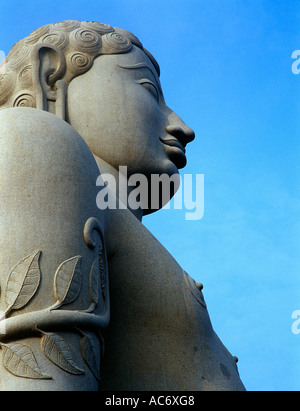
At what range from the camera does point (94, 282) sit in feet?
16.9

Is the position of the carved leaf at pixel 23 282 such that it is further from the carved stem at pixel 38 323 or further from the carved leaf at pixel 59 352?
the carved leaf at pixel 59 352

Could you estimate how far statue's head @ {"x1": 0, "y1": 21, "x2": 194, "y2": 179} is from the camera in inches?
265

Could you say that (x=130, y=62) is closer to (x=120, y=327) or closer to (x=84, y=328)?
(x=120, y=327)

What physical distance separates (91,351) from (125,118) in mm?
2396

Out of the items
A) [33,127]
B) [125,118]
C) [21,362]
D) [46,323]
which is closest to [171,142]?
→ [125,118]

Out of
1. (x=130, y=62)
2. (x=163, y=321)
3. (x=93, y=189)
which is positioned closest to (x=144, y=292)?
(x=163, y=321)

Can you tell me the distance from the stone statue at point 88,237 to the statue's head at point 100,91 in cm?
1

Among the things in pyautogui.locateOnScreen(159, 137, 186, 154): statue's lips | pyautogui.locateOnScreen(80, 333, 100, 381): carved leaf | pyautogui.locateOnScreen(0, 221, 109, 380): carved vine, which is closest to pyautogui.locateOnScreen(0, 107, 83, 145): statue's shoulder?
pyautogui.locateOnScreen(0, 221, 109, 380): carved vine

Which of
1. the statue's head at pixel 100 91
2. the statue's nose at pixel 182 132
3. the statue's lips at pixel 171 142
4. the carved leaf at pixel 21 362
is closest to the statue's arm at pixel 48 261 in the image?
the carved leaf at pixel 21 362

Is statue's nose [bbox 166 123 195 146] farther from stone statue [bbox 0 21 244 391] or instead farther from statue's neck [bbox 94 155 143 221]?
statue's neck [bbox 94 155 143 221]

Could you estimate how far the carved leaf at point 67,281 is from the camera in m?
4.90

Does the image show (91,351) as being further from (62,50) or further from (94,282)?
(62,50)

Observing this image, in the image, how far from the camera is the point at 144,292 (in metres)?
5.81

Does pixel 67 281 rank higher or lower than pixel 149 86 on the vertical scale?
lower
